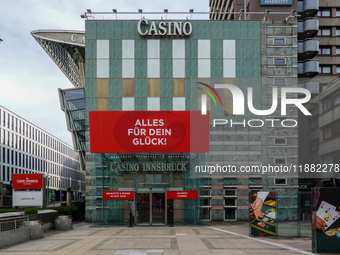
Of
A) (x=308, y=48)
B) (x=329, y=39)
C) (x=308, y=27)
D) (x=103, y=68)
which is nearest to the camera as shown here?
(x=103, y=68)

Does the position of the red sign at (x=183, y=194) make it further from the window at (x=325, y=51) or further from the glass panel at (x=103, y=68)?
the window at (x=325, y=51)

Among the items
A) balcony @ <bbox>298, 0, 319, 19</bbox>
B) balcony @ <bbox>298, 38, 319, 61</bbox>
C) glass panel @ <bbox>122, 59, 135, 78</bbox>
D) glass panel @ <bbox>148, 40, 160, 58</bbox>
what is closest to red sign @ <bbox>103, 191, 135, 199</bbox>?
glass panel @ <bbox>122, 59, 135, 78</bbox>

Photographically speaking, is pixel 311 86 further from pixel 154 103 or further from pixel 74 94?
pixel 74 94

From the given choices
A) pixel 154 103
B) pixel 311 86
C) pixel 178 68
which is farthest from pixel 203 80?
pixel 311 86

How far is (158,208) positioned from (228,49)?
56.1 ft

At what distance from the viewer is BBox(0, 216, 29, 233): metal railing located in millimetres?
19962

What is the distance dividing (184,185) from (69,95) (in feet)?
72.5

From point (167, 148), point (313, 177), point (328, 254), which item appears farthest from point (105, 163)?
point (313, 177)

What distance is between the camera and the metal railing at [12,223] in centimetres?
1996

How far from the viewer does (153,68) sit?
129 feet

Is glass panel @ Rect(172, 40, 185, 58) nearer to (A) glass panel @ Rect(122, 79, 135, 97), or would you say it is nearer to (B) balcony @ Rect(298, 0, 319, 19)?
(A) glass panel @ Rect(122, 79, 135, 97)

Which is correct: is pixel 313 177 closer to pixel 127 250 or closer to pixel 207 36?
pixel 207 36

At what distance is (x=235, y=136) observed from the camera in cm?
3772

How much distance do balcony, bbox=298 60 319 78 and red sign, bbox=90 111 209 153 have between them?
75.3ft
